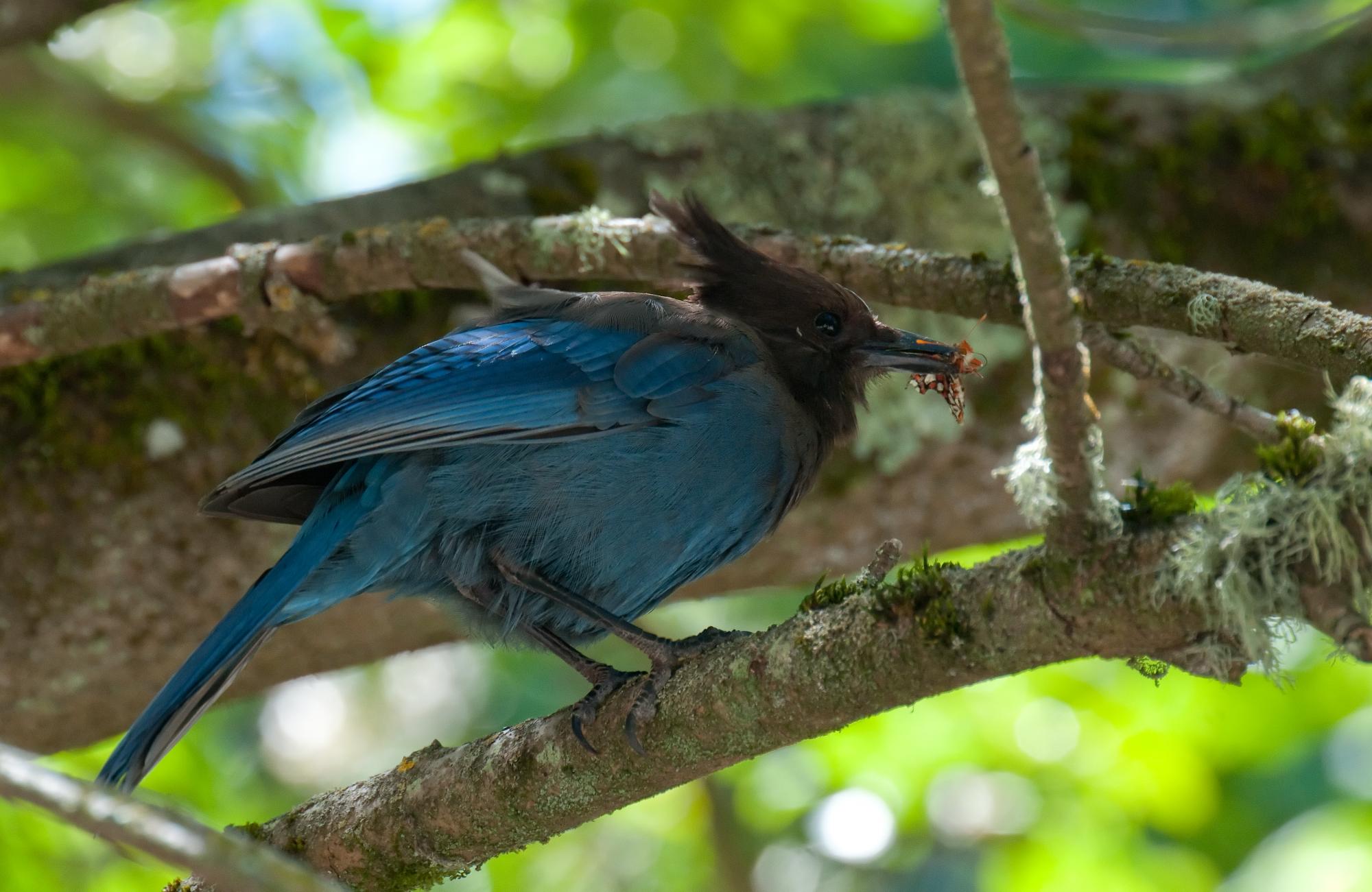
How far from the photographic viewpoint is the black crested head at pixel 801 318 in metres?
3.71

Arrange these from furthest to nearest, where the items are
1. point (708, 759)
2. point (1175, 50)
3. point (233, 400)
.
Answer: point (1175, 50), point (233, 400), point (708, 759)

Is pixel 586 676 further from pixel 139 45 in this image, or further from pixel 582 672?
pixel 139 45

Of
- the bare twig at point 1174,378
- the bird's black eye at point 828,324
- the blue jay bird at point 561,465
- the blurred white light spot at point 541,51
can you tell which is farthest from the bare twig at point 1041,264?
the blurred white light spot at point 541,51

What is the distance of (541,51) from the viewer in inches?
267

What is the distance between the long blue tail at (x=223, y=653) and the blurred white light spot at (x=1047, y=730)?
2983 mm

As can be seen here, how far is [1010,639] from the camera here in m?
2.10

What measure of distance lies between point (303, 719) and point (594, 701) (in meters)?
5.35

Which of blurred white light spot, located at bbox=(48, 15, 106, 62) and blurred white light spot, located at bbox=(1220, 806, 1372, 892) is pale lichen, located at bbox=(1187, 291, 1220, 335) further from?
blurred white light spot, located at bbox=(48, 15, 106, 62)

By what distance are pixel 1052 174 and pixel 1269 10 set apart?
252 centimetres

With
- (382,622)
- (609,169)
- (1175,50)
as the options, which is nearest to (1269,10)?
(1175,50)

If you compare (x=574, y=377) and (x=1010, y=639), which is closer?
(x=1010, y=639)

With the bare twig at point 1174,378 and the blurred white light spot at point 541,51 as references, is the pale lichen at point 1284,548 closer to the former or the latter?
the bare twig at point 1174,378

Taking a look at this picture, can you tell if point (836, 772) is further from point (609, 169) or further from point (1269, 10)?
point (1269, 10)

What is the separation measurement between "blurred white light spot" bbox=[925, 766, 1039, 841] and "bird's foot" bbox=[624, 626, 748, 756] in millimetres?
2487
